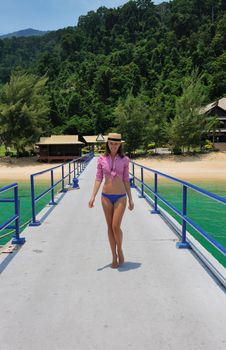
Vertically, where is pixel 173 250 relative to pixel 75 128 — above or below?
below

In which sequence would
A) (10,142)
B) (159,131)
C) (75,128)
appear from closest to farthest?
1. (10,142)
2. (159,131)
3. (75,128)

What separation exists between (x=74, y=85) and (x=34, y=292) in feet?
302

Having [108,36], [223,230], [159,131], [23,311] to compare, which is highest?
[108,36]

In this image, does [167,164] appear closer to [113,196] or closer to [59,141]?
[59,141]

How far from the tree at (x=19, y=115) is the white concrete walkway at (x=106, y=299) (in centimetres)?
3409

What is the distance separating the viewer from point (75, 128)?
210 ft

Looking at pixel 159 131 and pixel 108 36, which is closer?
pixel 159 131

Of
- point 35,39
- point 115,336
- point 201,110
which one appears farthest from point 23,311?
point 35,39

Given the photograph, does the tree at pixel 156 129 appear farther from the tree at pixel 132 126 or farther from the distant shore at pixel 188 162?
the distant shore at pixel 188 162

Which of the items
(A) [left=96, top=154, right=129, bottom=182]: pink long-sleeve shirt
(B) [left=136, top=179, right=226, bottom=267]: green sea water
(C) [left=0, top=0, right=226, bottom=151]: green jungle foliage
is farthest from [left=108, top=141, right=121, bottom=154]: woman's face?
(C) [left=0, top=0, right=226, bottom=151]: green jungle foliage

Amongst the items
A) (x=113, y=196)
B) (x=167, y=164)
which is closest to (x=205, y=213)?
Answer: (x=113, y=196)

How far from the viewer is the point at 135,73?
87.5 m

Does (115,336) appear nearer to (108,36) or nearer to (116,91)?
(116,91)

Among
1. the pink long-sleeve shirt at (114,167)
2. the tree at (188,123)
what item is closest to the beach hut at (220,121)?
the tree at (188,123)
